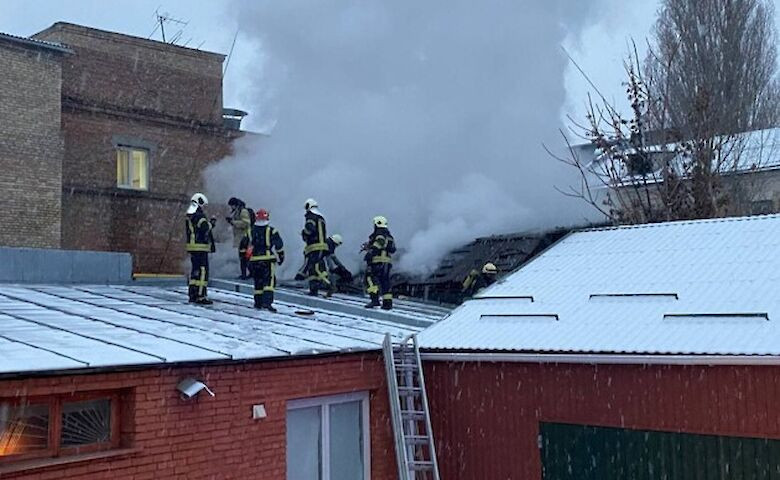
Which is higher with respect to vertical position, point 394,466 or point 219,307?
point 219,307

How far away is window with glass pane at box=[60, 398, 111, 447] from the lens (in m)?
6.87

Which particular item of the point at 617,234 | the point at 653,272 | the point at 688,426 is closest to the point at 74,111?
the point at 617,234

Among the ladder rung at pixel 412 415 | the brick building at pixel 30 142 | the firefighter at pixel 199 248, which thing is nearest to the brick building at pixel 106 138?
the brick building at pixel 30 142

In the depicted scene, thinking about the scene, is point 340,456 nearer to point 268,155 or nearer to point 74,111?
point 268,155

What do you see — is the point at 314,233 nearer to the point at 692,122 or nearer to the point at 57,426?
the point at 57,426

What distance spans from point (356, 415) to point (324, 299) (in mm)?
3399

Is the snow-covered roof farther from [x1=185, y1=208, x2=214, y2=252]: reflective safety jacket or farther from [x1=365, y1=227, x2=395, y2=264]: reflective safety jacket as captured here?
[x1=365, y1=227, x2=395, y2=264]: reflective safety jacket

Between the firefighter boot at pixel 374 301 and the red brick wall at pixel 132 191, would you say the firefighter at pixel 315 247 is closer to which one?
the firefighter boot at pixel 374 301

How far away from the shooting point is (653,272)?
1018 cm

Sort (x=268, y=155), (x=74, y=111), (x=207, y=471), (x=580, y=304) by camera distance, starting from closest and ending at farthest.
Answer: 1. (x=207, y=471)
2. (x=580, y=304)
3. (x=268, y=155)
4. (x=74, y=111)

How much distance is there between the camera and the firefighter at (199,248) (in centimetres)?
1110

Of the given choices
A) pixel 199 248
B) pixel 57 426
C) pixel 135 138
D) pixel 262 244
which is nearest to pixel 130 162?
pixel 135 138

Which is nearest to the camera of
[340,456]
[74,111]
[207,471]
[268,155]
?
[207,471]

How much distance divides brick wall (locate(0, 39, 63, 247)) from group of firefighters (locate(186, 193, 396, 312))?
6855mm
